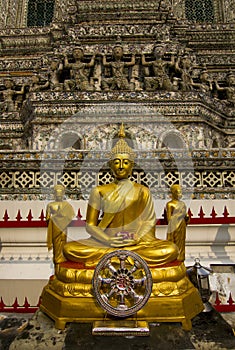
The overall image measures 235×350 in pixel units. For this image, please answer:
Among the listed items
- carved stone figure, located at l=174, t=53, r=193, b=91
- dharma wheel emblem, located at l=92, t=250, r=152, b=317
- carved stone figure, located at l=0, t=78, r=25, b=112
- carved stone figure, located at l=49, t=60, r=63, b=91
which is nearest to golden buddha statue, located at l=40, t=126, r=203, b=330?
dharma wheel emblem, located at l=92, t=250, r=152, b=317

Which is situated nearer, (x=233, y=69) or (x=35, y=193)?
(x=35, y=193)

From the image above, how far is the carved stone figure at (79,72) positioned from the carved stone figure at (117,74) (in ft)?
1.50

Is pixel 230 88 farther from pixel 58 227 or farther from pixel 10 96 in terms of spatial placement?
pixel 58 227

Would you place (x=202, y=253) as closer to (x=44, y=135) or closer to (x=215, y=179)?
(x=215, y=179)

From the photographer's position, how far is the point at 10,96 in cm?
1188

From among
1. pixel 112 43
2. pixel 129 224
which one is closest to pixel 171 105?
pixel 112 43

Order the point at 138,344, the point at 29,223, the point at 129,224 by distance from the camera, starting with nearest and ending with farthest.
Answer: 1. the point at 138,344
2. the point at 129,224
3. the point at 29,223

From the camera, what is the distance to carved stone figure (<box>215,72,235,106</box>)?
11943 mm

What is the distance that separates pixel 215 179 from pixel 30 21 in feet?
48.6

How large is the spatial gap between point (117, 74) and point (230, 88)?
4.09 m

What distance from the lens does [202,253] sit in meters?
5.21

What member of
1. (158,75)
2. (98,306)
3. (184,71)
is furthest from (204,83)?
(98,306)

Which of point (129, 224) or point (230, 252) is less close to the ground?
point (129, 224)

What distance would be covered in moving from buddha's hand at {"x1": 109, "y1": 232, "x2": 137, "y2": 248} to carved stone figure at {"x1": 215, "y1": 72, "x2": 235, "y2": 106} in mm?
9891
